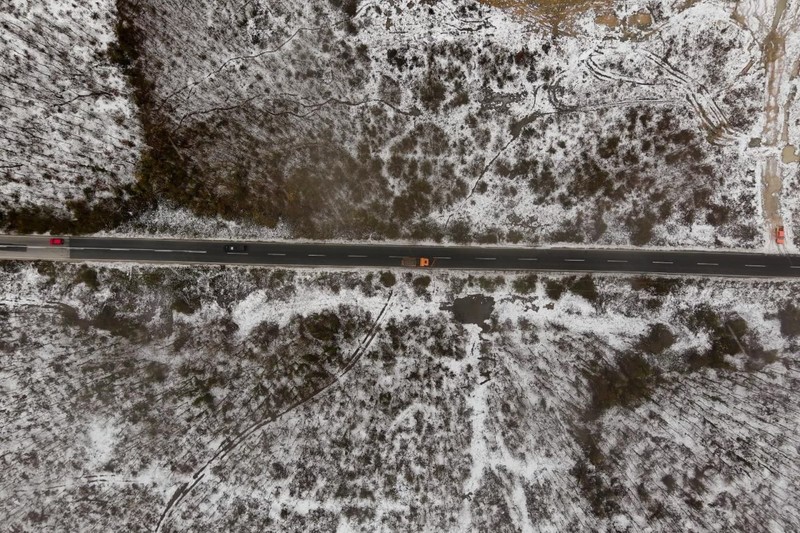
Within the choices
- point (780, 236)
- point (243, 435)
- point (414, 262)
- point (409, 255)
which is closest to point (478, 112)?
point (409, 255)

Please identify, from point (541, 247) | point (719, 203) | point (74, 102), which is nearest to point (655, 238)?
point (719, 203)

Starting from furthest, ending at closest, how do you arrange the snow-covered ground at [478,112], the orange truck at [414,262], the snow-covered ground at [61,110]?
1. the orange truck at [414,262]
2. the snow-covered ground at [478,112]
3. the snow-covered ground at [61,110]

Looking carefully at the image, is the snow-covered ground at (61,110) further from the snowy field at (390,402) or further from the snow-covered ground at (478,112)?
the snowy field at (390,402)

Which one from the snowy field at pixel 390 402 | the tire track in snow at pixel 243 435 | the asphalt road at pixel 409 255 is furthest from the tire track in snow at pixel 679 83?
the tire track in snow at pixel 243 435

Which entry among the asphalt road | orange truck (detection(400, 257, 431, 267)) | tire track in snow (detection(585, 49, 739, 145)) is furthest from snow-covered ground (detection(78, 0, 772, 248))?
orange truck (detection(400, 257, 431, 267))

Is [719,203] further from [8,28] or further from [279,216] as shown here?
[8,28]

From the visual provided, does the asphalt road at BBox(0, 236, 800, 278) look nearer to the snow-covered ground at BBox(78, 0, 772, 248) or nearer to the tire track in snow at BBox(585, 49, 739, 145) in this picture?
the snow-covered ground at BBox(78, 0, 772, 248)

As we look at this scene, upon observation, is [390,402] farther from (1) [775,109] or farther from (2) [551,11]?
(1) [775,109]
